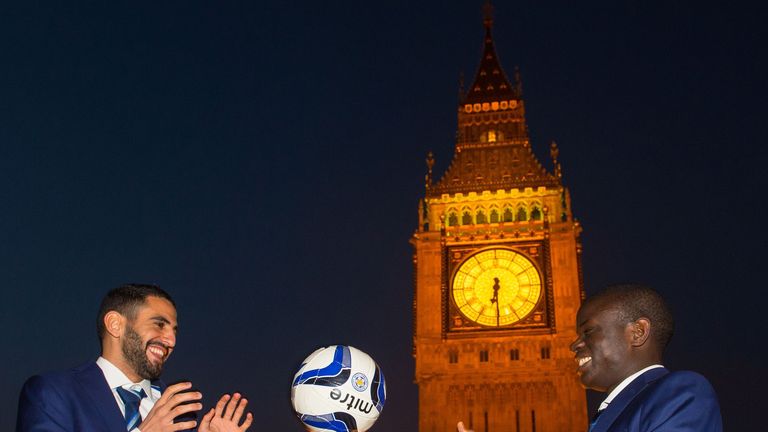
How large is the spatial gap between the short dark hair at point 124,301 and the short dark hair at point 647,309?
324 centimetres

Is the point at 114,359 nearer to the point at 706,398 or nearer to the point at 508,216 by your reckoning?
the point at 706,398

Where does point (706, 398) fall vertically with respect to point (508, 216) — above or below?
below

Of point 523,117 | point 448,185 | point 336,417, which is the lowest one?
point 336,417

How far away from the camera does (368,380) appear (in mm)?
6973

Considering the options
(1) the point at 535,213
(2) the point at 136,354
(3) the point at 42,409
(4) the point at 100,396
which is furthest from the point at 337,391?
(1) the point at 535,213

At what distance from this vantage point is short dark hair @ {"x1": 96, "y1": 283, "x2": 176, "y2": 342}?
228 inches

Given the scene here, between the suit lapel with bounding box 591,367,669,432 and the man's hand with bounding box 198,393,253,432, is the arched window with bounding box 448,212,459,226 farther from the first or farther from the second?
the suit lapel with bounding box 591,367,669,432

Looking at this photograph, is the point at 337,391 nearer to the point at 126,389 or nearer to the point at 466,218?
the point at 126,389

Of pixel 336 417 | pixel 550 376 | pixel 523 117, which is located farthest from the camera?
pixel 523 117

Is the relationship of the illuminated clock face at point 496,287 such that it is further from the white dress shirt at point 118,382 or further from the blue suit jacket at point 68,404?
the blue suit jacket at point 68,404

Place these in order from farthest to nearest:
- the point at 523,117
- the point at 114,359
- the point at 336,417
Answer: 1. the point at 523,117
2. the point at 336,417
3. the point at 114,359

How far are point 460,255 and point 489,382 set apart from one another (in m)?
5.78

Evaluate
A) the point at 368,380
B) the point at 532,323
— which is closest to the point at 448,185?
the point at 532,323

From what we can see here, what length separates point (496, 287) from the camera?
121 feet
